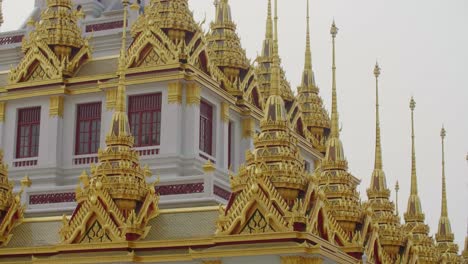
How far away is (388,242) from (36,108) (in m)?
11.0

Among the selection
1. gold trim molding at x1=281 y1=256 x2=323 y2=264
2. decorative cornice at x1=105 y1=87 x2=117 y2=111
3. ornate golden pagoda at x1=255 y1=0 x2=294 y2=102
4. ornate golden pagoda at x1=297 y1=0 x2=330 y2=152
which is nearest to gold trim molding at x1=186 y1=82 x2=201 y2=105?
decorative cornice at x1=105 y1=87 x2=117 y2=111

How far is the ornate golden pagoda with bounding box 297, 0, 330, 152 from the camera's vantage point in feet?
121

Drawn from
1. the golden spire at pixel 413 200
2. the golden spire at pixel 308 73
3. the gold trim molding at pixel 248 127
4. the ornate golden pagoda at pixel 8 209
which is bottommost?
the ornate golden pagoda at pixel 8 209

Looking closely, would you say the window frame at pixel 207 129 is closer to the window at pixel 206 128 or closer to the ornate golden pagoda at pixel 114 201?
the window at pixel 206 128

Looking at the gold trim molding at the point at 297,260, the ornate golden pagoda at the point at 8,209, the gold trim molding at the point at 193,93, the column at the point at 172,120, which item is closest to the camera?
the gold trim molding at the point at 297,260

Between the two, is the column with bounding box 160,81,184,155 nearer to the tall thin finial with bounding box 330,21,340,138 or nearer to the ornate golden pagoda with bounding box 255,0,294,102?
the tall thin finial with bounding box 330,21,340,138

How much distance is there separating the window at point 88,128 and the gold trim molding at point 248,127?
4.77 metres

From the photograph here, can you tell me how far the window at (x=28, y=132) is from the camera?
92.6 feet

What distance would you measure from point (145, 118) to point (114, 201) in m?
5.55

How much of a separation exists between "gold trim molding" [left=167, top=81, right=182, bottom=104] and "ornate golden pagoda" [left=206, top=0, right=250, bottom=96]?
3.27 m

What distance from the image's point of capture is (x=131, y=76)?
27.1 m

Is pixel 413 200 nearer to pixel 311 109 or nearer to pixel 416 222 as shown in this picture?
pixel 416 222

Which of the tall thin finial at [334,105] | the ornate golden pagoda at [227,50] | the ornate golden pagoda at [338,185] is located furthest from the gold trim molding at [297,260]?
the ornate golden pagoda at [227,50]

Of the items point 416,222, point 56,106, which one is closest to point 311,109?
point 416,222
